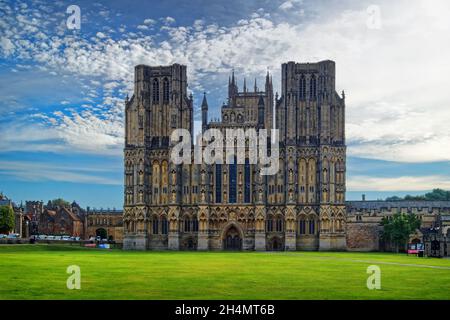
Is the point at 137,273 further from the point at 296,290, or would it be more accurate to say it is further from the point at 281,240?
the point at 281,240

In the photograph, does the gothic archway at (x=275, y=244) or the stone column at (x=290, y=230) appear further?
the gothic archway at (x=275, y=244)

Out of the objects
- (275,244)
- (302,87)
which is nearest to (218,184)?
(275,244)

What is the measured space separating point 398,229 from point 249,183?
28.0 m

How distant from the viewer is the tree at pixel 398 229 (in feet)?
334

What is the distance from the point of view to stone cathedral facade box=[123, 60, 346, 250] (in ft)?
354

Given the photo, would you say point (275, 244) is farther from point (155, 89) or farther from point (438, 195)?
point (438, 195)

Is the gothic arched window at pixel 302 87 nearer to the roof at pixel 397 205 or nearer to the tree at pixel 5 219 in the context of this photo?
the roof at pixel 397 205

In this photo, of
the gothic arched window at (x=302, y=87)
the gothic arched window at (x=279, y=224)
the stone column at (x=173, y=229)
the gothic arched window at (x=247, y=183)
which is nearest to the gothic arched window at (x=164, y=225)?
Answer: the stone column at (x=173, y=229)

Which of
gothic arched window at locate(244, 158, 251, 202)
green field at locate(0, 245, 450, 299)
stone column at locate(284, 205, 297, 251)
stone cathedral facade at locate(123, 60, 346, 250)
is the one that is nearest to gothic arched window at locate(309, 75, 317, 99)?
stone cathedral facade at locate(123, 60, 346, 250)

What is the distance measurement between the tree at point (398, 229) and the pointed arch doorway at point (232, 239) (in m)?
26.7

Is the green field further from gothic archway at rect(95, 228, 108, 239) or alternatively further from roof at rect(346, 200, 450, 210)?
gothic archway at rect(95, 228, 108, 239)

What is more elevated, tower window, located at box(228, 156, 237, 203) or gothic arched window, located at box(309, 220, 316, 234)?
tower window, located at box(228, 156, 237, 203)

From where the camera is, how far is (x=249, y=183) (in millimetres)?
110312

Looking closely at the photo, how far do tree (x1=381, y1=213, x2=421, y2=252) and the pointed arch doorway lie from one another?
1053 inches
